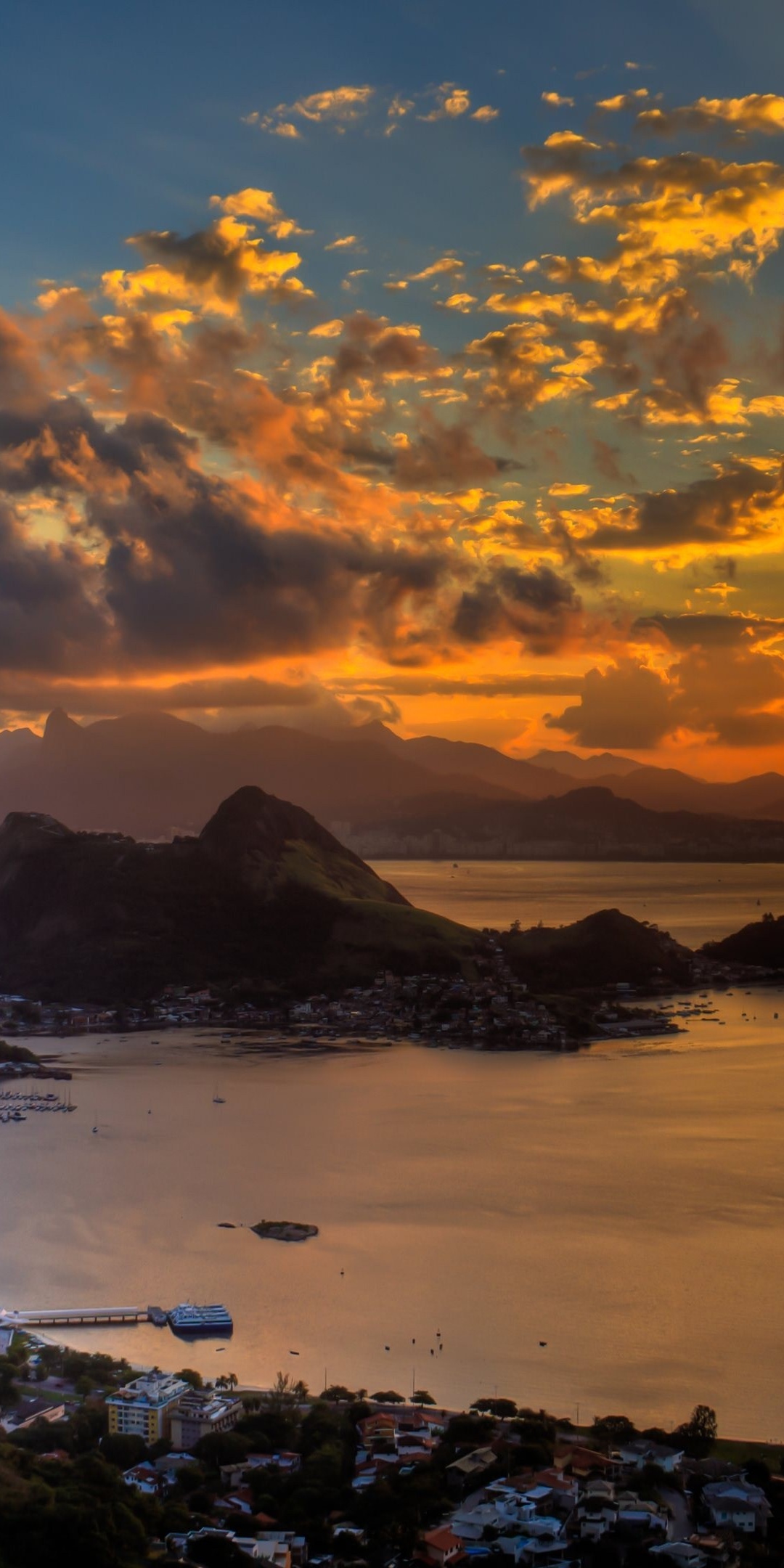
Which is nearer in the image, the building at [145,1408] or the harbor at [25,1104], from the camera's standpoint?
the building at [145,1408]

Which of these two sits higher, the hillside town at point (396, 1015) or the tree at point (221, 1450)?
the hillside town at point (396, 1015)

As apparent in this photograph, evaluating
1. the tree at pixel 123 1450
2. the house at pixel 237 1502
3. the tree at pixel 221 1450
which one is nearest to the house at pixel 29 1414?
the tree at pixel 123 1450

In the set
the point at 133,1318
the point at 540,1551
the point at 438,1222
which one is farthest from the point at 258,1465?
the point at 438,1222

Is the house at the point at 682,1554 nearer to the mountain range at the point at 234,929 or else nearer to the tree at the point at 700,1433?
the tree at the point at 700,1433

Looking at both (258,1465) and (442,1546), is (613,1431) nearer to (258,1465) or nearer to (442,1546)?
(442,1546)

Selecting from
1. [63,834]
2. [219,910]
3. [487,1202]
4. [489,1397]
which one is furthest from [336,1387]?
[63,834]

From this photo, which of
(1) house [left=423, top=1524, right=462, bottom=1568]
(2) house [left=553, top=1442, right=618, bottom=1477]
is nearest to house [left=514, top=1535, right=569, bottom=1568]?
(1) house [left=423, top=1524, right=462, bottom=1568]
